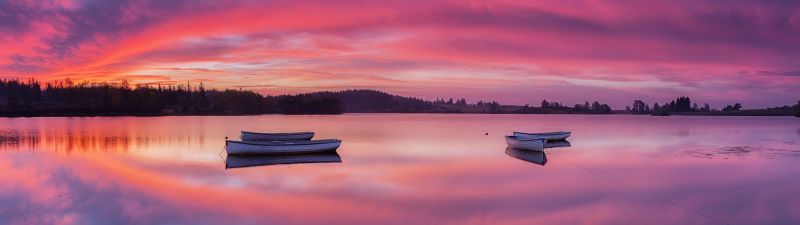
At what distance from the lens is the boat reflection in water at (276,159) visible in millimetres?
26875

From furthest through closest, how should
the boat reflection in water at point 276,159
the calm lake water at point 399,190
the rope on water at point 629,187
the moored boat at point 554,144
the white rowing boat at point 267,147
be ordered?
the moored boat at point 554,144
the white rowing boat at point 267,147
the boat reflection in water at point 276,159
the rope on water at point 629,187
the calm lake water at point 399,190

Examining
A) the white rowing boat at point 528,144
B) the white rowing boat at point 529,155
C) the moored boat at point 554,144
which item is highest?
the white rowing boat at point 528,144

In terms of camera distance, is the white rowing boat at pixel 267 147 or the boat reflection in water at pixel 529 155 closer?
the white rowing boat at pixel 267 147

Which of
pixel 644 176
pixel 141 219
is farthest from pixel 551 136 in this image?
pixel 141 219

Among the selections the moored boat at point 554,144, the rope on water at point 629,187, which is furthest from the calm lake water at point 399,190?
the moored boat at point 554,144

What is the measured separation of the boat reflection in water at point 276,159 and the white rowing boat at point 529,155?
9940 mm

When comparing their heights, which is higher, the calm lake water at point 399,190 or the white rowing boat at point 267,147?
the white rowing boat at point 267,147

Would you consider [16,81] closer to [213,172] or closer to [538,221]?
[213,172]

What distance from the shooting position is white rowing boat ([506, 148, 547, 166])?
29172mm

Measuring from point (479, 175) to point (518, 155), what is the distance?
33.4 feet

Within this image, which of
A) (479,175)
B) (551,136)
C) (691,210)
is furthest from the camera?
(551,136)

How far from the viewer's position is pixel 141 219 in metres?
13.7

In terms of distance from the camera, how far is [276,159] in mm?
28781

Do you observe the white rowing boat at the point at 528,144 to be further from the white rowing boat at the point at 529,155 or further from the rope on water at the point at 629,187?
the rope on water at the point at 629,187
